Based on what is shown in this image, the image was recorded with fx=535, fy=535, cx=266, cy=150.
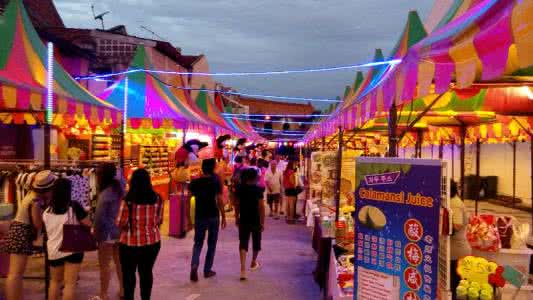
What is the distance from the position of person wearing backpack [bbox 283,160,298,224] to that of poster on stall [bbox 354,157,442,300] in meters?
A: 10.7

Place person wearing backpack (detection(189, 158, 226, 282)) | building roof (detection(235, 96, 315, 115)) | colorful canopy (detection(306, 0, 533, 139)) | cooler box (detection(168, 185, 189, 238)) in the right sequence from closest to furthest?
colorful canopy (detection(306, 0, 533, 139)) < person wearing backpack (detection(189, 158, 226, 282)) < cooler box (detection(168, 185, 189, 238)) < building roof (detection(235, 96, 315, 115))

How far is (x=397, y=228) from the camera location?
343cm

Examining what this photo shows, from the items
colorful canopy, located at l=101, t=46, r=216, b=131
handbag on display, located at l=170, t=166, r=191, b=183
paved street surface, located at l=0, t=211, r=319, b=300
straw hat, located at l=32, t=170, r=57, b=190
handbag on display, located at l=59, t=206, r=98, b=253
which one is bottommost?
paved street surface, located at l=0, t=211, r=319, b=300

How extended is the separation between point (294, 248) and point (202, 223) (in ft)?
11.3

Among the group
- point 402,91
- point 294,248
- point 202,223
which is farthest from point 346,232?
point 294,248

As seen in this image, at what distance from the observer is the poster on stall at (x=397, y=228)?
3.25 m

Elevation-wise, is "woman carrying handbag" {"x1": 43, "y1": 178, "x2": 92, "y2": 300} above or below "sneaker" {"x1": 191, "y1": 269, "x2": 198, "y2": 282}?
above

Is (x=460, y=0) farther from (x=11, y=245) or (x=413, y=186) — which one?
(x=11, y=245)

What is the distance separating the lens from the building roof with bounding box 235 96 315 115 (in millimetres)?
76938

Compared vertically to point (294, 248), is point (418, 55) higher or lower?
higher

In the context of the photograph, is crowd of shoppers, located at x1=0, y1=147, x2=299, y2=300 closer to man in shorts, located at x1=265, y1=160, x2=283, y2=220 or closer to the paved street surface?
the paved street surface

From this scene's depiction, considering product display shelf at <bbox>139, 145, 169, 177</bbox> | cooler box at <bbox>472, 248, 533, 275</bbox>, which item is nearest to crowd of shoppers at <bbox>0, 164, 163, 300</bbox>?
cooler box at <bbox>472, 248, 533, 275</bbox>

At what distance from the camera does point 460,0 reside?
4.46 metres

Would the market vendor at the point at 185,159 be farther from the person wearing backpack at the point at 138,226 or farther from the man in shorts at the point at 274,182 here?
the person wearing backpack at the point at 138,226
